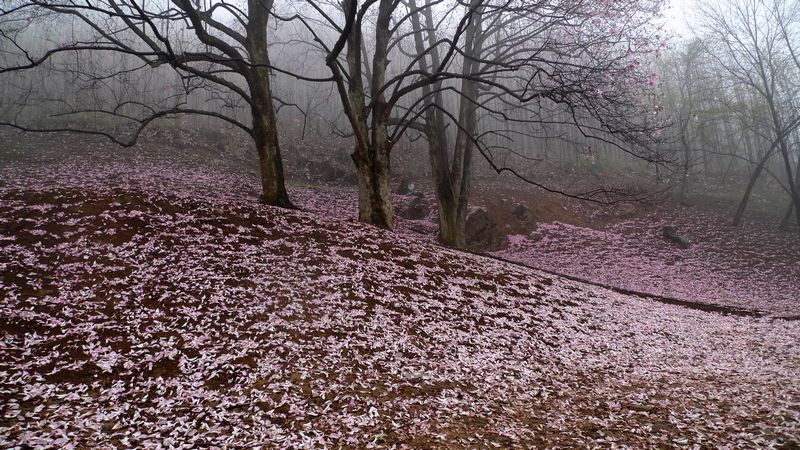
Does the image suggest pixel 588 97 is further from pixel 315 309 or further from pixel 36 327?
pixel 36 327

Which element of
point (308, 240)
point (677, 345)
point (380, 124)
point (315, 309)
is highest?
point (380, 124)

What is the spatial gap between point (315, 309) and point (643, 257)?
16.7 m

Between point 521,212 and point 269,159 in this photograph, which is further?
point 521,212

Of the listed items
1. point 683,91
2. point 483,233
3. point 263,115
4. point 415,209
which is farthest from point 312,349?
point 683,91

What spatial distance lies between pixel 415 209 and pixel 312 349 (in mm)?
16179

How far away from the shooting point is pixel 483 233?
19.5 m

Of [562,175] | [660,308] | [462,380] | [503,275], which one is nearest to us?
[462,380]

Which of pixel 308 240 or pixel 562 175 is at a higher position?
pixel 562 175

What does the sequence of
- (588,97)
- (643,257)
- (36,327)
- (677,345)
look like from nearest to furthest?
1. (36,327)
2. (588,97)
3. (677,345)
4. (643,257)

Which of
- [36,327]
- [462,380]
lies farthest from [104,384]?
[462,380]

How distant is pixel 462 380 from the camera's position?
5.17m

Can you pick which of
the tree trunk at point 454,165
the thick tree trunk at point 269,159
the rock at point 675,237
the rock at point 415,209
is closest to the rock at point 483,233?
the rock at point 415,209

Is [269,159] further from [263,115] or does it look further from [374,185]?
[374,185]

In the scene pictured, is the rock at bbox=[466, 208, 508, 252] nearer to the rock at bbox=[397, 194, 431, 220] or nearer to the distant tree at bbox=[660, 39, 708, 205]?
the rock at bbox=[397, 194, 431, 220]
